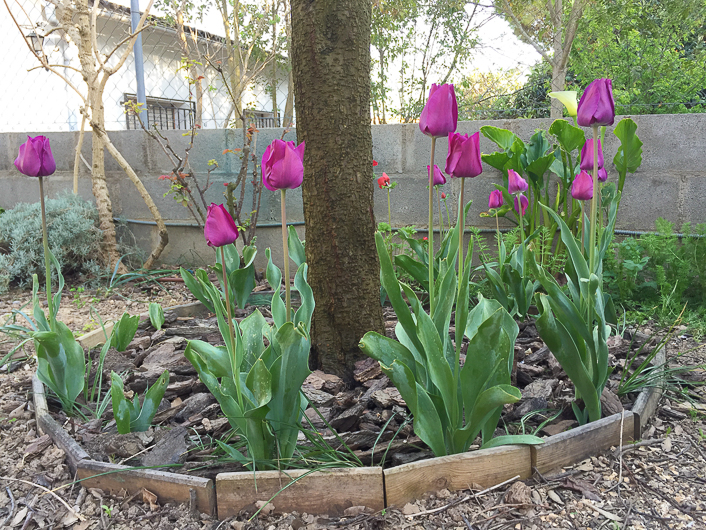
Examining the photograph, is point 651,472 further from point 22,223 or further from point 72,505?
point 22,223

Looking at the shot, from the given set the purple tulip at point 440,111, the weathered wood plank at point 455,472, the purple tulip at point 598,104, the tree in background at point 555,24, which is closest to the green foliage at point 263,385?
the weathered wood plank at point 455,472

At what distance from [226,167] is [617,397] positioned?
316 cm

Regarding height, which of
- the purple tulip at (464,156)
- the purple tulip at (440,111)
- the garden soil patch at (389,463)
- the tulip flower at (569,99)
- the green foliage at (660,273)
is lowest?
the garden soil patch at (389,463)

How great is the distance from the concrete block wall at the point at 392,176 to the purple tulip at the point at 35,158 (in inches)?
89.7

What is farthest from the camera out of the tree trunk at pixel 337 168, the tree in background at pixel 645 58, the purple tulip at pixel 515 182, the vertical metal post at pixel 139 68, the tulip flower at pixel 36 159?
the tree in background at pixel 645 58

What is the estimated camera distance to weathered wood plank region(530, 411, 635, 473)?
1.22 m

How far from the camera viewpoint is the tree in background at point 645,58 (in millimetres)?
4359

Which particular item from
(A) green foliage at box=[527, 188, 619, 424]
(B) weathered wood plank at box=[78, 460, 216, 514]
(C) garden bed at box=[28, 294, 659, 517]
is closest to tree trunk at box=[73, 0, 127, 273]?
(C) garden bed at box=[28, 294, 659, 517]

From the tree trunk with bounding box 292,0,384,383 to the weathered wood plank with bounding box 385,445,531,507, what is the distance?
0.59 meters

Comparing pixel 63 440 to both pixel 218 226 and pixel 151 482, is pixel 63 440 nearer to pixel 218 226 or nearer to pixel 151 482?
pixel 151 482

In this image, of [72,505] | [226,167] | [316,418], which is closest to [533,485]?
[316,418]

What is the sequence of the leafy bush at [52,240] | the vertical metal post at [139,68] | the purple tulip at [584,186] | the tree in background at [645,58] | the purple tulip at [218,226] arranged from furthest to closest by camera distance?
the tree in background at [645,58] < the vertical metal post at [139,68] < the leafy bush at [52,240] < the purple tulip at [584,186] < the purple tulip at [218,226]

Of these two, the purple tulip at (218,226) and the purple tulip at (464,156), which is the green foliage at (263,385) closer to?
the purple tulip at (218,226)

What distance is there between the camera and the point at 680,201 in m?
3.15
